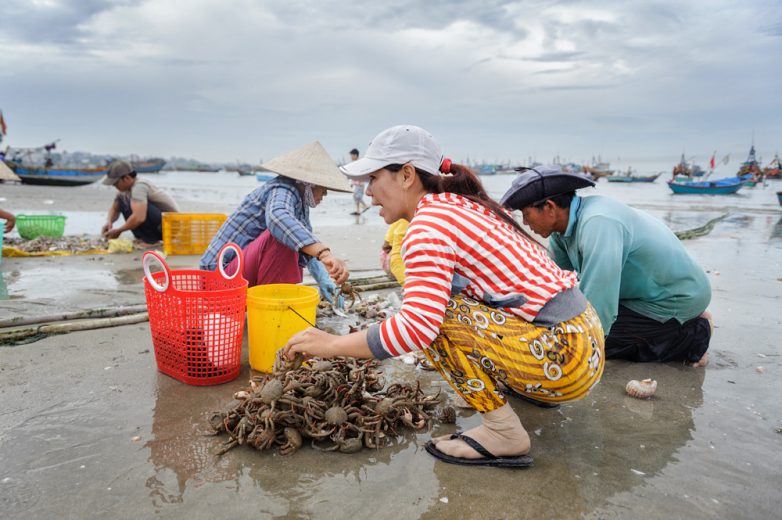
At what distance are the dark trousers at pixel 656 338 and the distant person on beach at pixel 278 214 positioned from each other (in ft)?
6.97

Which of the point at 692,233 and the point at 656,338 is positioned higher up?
the point at 692,233

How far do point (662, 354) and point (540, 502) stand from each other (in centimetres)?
199

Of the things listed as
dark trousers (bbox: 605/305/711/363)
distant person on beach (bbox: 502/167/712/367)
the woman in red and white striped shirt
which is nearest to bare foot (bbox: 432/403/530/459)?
the woman in red and white striped shirt

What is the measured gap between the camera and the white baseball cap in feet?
6.84

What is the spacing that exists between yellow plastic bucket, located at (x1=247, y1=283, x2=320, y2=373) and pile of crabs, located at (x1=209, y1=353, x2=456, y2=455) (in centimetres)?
39

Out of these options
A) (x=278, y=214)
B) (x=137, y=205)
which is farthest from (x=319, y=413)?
(x=137, y=205)

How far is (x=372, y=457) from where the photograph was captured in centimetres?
226

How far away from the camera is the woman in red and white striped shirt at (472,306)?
1926mm

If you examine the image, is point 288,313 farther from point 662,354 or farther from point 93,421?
point 662,354

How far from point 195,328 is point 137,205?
17.6 ft

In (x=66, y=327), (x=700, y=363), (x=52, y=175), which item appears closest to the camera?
(x=700, y=363)

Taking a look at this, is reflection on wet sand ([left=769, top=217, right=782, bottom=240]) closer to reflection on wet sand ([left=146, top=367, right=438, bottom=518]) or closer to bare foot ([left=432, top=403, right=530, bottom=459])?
bare foot ([left=432, top=403, right=530, bottom=459])

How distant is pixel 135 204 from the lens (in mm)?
7340

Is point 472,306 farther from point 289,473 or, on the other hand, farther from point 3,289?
point 3,289
